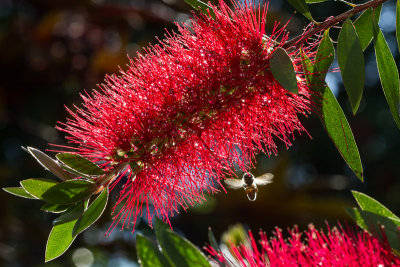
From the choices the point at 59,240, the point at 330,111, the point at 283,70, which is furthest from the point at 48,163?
the point at 330,111

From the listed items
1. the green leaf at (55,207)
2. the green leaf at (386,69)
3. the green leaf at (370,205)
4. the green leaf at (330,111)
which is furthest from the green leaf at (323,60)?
the green leaf at (55,207)

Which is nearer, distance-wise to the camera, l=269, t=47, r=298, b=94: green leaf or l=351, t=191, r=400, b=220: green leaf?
l=269, t=47, r=298, b=94: green leaf

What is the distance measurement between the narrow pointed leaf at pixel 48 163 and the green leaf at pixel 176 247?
0.95 ft

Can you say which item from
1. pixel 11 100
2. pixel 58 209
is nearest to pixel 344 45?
pixel 58 209

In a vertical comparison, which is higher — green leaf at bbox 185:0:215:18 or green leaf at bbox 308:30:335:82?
green leaf at bbox 185:0:215:18

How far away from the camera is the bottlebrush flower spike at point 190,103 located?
122 cm

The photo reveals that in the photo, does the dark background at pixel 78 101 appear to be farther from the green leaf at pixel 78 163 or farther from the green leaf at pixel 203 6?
the green leaf at pixel 78 163

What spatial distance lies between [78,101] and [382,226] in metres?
2.49

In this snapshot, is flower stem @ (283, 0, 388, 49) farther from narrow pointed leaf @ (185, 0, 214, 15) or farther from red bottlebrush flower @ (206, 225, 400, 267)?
red bottlebrush flower @ (206, 225, 400, 267)

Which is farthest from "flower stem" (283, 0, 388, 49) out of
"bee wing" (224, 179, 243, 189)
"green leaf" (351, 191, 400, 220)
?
"bee wing" (224, 179, 243, 189)

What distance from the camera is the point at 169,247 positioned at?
0.92m

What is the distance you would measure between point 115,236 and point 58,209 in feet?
7.28

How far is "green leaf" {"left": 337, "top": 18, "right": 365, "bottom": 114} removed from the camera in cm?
104

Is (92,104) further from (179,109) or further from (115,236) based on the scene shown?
(115,236)
